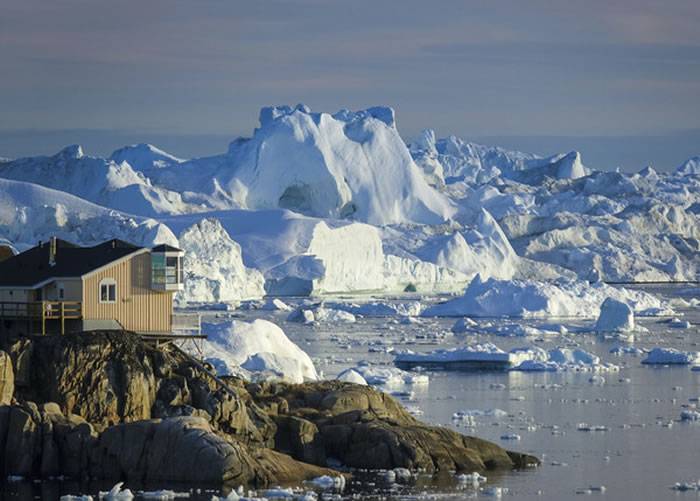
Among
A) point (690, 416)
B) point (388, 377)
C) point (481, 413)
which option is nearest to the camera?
point (481, 413)

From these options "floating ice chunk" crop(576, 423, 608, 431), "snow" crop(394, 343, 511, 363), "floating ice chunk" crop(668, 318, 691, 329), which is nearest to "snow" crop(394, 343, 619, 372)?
"snow" crop(394, 343, 511, 363)

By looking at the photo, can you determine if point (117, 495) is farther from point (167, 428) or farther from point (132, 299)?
point (132, 299)

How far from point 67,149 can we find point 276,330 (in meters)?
74.5

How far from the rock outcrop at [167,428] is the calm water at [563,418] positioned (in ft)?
1.78

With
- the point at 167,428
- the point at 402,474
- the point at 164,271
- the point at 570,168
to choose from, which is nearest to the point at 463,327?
the point at 164,271

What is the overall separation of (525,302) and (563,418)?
3362 cm

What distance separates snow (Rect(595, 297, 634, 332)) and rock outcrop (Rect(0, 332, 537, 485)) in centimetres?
2972

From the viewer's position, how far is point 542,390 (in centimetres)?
3008

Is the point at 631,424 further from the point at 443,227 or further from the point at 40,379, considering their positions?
the point at 443,227

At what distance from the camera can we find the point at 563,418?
2533 cm

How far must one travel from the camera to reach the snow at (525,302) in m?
58.8

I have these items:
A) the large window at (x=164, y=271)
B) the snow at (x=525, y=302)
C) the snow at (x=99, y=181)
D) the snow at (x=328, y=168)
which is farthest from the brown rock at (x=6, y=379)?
the snow at (x=328, y=168)

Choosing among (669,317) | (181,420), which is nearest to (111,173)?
(669,317)

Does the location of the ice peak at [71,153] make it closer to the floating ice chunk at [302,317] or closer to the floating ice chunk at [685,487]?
the floating ice chunk at [302,317]
